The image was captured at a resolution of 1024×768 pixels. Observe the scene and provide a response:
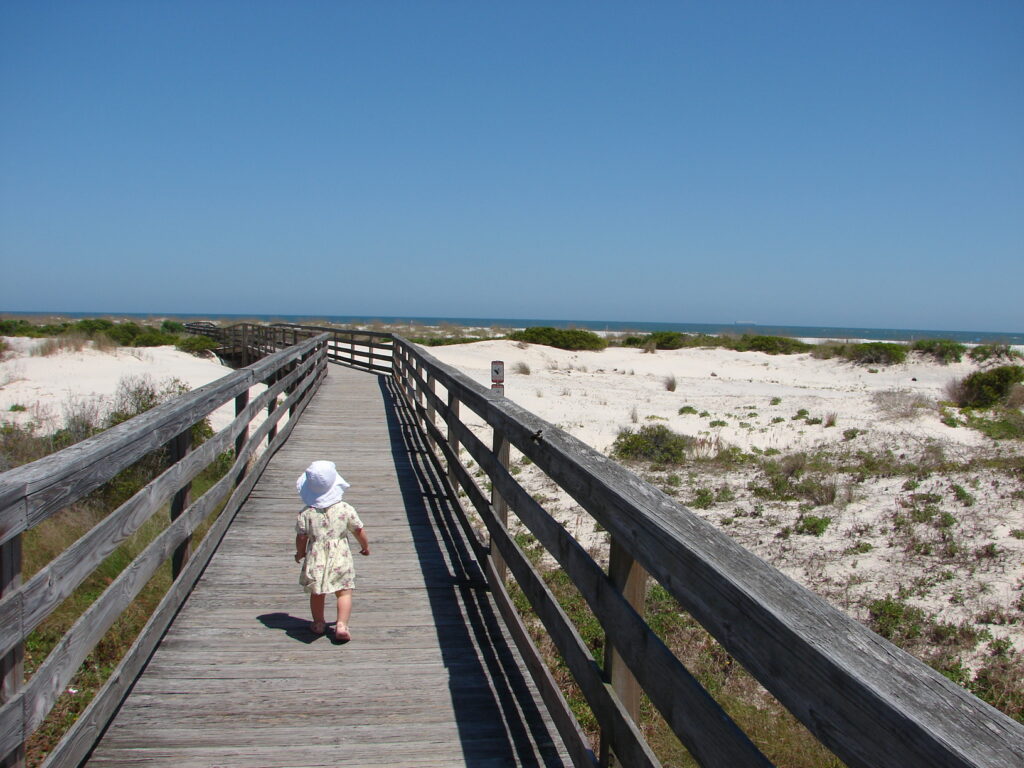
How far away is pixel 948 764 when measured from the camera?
1010 millimetres

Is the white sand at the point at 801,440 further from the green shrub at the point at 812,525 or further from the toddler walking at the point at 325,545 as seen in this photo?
the toddler walking at the point at 325,545

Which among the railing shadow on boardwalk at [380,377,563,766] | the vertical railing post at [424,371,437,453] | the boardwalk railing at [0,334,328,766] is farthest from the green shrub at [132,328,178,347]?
the boardwalk railing at [0,334,328,766]

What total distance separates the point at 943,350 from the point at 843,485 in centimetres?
2459

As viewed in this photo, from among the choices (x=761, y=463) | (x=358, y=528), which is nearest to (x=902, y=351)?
(x=761, y=463)

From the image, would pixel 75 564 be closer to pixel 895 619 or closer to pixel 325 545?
pixel 325 545

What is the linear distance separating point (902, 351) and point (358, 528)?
1238 inches

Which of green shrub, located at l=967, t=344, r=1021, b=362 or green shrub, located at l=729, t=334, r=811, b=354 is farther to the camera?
green shrub, located at l=729, t=334, r=811, b=354

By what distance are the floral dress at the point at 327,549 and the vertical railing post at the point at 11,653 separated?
1847 mm

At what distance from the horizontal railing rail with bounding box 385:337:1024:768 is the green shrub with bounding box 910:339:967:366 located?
31.6 meters

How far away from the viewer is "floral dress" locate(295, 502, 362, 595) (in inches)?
157

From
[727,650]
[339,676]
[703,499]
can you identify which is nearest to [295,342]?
[703,499]

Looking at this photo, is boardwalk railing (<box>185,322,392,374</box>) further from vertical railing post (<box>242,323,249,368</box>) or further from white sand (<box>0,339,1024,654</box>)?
white sand (<box>0,339,1024,654</box>)

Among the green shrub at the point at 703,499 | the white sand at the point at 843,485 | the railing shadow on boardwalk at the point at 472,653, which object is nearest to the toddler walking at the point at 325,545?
the railing shadow on boardwalk at the point at 472,653

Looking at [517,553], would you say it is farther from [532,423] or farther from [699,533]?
[699,533]
